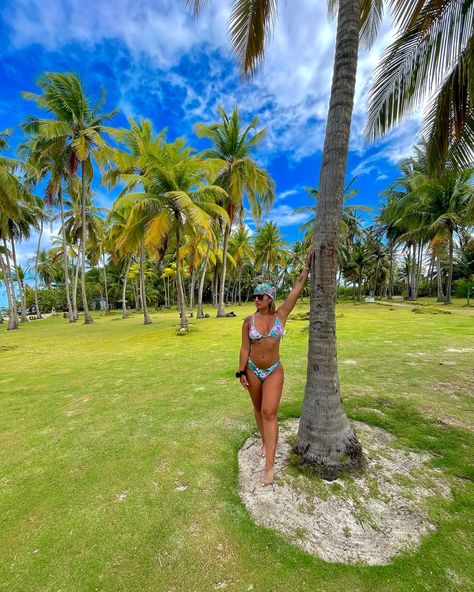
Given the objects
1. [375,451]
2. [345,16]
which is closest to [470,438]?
[375,451]

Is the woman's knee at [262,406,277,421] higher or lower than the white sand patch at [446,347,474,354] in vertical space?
higher

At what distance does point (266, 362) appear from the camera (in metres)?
2.81

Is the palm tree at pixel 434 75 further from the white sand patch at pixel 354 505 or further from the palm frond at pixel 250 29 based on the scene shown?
the white sand patch at pixel 354 505

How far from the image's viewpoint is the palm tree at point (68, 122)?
57.2 feet

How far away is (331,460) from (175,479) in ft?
5.20

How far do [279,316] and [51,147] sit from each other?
22.2 m

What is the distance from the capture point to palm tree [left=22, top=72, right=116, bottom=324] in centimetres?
1742

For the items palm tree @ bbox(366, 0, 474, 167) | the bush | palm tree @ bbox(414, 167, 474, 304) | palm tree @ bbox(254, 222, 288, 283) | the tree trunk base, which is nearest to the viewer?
the tree trunk base

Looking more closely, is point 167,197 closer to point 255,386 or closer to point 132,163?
point 132,163

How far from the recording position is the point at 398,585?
5.77ft

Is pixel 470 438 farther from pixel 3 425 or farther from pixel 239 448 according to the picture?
pixel 3 425

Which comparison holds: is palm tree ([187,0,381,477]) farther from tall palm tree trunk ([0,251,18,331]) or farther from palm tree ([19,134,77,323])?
tall palm tree trunk ([0,251,18,331])

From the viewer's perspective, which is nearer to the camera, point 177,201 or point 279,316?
point 279,316

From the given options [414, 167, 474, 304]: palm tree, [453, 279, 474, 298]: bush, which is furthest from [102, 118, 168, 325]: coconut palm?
[453, 279, 474, 298]: bush
